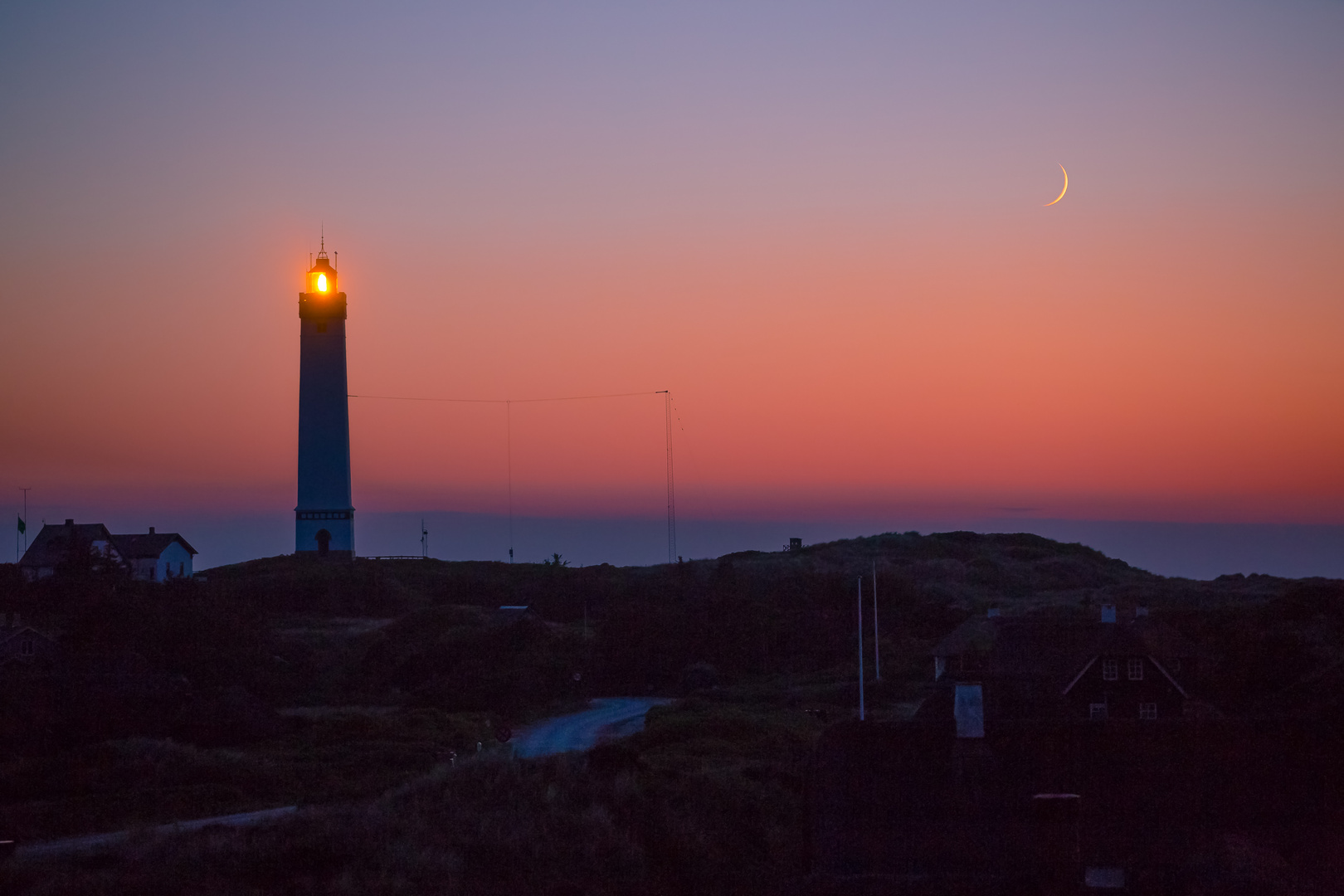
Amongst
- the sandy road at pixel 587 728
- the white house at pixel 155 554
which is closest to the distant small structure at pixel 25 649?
the sandy road at pixel 587 728

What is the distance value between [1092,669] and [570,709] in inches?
Result: 746

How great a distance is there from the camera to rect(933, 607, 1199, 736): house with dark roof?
92.0ft

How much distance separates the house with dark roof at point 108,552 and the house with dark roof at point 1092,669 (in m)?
44.3

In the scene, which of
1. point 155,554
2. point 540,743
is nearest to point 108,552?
point 155,554

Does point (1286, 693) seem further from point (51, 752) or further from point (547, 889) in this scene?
point (51, 752)

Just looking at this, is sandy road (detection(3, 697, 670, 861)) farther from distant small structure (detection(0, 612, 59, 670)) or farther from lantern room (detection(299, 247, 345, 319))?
lantern room (detection(299, 247, 345, 319))

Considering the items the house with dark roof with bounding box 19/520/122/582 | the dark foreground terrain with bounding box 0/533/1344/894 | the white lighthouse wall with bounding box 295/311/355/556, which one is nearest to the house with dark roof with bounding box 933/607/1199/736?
the dark foreground terrain with bounding box 0/533/1344/894

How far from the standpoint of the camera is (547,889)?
18.1 metres

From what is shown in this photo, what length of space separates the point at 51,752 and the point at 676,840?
19.5m

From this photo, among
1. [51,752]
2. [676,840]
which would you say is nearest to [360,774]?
[51,752]

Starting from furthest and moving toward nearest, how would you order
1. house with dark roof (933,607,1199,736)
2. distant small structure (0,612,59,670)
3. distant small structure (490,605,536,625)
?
distant small structure (490,605,536,625) < distant small structure (0,612,59,670) < house with dark roof (933,607,1199,736)

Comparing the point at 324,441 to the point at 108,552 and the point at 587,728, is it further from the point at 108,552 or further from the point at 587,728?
the point at 587,728

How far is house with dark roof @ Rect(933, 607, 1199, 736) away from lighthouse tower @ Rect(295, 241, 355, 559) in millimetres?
36977

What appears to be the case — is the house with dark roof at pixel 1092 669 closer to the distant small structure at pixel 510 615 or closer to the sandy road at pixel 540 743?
the sandy road at pixel 540 743
